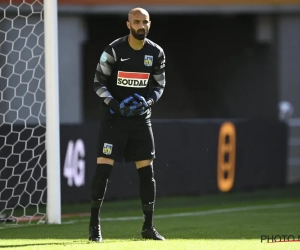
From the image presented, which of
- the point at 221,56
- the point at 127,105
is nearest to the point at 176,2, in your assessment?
the point at 221,56

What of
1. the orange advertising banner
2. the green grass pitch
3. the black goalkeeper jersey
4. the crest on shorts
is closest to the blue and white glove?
the black goalkeeper jersey

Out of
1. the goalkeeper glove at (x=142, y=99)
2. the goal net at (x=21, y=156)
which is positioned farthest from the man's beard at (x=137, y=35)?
the goal net at (x=21, y=156)

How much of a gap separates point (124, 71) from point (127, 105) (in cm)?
30

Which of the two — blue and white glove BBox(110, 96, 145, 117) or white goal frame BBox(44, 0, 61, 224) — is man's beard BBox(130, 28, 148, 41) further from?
white goal frame BBox(44, 0, 61, 224)

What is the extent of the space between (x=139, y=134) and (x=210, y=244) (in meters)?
1.09

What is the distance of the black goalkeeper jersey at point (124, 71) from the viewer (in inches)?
303

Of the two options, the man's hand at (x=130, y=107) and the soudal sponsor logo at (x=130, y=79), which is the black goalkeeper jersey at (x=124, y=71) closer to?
the soudal sponsor logo at (x=130, y=79)

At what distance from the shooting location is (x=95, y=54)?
2048cm

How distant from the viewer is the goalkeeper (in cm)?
766

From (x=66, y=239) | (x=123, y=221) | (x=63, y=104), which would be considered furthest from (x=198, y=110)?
(x=66, y=239)

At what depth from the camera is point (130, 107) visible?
7605 mm

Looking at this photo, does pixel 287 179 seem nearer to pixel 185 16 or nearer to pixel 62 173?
pixel 62 173

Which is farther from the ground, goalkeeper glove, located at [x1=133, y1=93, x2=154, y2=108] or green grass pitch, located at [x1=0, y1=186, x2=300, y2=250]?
goalkeeper glove, located at [x1=133, y1=93, x2=154, y2=108]

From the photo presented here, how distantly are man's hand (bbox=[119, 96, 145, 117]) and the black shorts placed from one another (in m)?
0.15
